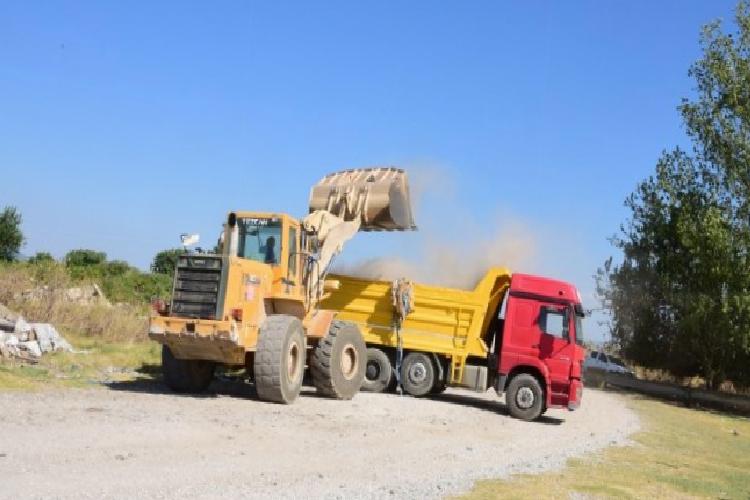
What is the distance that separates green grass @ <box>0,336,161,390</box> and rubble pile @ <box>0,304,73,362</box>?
0.30 m

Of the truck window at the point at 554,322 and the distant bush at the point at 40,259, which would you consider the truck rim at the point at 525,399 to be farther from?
the distant bush at the point at 40,259

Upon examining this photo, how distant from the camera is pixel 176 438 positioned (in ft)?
34.9

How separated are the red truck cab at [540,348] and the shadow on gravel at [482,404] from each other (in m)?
0.60

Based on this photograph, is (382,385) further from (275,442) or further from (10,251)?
(10,251)

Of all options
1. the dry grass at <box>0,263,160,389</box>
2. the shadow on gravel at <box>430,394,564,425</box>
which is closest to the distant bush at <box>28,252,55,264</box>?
the dry grass at <box>0,263,160,389</box>

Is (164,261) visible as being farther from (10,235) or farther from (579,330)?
(579,330)

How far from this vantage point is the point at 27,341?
59.7 feet

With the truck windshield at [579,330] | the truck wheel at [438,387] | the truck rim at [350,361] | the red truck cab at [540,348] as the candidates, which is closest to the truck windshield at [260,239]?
the truck rim at [350,361]

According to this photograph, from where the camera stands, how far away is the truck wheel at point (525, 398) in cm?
1800

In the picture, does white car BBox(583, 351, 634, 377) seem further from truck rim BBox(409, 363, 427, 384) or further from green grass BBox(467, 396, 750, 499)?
truck rim BBox(409, 363, 427, 384)

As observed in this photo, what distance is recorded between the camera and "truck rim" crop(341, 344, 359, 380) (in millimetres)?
17450

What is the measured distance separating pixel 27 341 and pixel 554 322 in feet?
38.0

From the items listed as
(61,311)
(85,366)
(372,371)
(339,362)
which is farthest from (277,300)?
(61,311)

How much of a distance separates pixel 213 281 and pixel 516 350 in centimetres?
738
